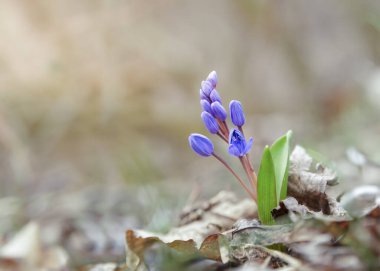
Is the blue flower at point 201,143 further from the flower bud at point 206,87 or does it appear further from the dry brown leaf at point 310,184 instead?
the dry brown leaf at point 310,184

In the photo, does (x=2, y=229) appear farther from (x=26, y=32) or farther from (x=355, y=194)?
(x=26, y=32)

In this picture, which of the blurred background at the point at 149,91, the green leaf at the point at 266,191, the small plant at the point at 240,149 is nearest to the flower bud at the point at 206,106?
the small plant at the point at 240,149

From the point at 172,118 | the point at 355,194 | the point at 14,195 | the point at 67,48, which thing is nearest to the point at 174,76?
the point at 172,118

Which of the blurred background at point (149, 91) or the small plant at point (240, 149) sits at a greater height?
the blurred background at point (149, 91)

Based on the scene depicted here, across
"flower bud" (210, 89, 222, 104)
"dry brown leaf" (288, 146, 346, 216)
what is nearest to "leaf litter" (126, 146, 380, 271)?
"dry brown leaf" (288, 146, 346, 216)

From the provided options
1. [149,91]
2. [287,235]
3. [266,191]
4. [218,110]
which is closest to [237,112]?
[218,110]

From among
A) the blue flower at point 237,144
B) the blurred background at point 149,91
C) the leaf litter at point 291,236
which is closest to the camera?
the leaf litter at point 291,236

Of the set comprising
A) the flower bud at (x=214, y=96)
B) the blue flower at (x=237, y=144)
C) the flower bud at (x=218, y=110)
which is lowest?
the blue flower at (x=237, y=144)
